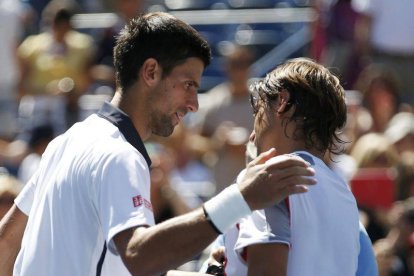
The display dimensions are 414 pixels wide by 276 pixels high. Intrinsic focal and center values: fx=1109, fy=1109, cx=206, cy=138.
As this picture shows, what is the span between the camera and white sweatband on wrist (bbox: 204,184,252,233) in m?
3.14

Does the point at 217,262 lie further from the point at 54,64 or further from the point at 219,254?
the point at 54,64

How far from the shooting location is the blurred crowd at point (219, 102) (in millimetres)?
7691

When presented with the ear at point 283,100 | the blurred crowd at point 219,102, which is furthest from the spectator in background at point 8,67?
the ear at point 283,100

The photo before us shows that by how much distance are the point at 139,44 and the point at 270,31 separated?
266 inches

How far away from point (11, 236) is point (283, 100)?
3.82 feet

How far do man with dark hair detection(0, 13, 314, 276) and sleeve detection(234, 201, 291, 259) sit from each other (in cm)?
16

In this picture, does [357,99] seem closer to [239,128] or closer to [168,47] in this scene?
[239,128]

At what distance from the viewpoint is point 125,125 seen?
3.63 metres

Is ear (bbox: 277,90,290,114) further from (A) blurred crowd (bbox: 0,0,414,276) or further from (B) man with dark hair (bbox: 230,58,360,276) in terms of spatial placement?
(A) blurred crowd (bbox: 0,0,414,276)

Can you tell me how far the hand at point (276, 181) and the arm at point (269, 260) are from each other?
7.5 inches

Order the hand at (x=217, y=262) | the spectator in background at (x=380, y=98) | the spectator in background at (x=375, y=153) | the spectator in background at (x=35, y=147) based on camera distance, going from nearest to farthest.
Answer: the hand at (x=217, y=262) → the spectator in background at (x=375, y=153) → the spectator in background at (x=35, y=147) → the spectator in background at (x=380, y=98)

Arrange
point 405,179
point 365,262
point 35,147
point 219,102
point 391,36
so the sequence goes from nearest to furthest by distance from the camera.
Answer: point 365,262, point 405,179, point 35,147, point 219,102, point 391,36

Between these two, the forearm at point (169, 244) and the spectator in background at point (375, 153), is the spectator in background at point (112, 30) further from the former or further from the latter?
the forearm at point (169, 244)

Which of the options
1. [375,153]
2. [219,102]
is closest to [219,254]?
[375,153]
